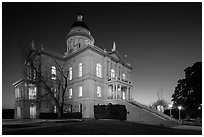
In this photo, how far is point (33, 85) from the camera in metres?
37.2

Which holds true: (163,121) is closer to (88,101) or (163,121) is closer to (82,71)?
(88,101)

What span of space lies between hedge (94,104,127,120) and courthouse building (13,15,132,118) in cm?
798

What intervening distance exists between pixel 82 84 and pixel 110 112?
1232cm

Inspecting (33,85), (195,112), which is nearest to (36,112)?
(33,85)

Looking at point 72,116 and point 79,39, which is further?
point 79,39

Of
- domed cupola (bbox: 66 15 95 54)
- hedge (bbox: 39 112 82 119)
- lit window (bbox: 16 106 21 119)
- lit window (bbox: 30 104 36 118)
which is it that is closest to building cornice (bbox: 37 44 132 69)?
domed cupola (bbox: 66 15 95 54)

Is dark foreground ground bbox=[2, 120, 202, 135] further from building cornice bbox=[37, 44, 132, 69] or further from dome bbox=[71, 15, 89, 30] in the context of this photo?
dome bbox=[71, 15, 89, 30]

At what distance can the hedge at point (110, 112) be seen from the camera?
2486cm

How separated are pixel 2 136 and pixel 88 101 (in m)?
23.4

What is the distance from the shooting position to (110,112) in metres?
24.8

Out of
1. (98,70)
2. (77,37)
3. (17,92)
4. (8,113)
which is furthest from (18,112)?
(77,37)

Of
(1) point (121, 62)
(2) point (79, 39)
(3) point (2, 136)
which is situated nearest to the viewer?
(3) point (2, 136)

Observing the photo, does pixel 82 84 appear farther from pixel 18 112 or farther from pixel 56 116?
pixel 18 112

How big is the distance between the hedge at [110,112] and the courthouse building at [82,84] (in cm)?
798
